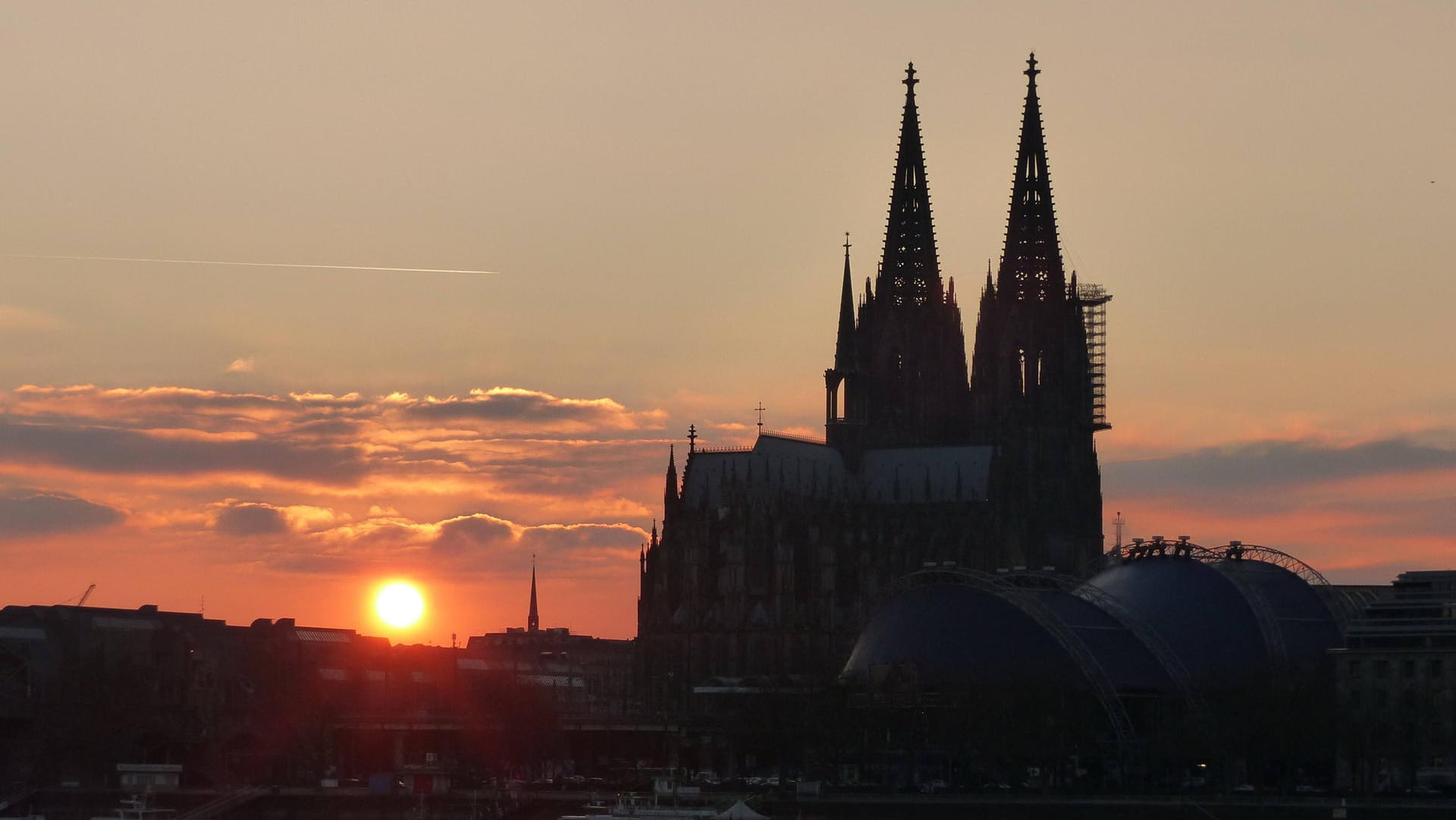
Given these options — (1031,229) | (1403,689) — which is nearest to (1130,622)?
(1403,689)

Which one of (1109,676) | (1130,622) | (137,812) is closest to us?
(137,812)

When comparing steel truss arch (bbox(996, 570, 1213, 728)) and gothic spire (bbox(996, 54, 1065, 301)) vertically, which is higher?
gothic spire (bbox(996, 54, 1065, 301))

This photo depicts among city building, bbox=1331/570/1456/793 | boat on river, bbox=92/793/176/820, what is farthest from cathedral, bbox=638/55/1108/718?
boat on river, bbox=92/793/176/820

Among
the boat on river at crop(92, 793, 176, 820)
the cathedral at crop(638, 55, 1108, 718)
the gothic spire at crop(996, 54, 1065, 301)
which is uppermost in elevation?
the gothic spire at crop(996, 54, 1065, 301)

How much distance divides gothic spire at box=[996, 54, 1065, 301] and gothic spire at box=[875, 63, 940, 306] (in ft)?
19.8

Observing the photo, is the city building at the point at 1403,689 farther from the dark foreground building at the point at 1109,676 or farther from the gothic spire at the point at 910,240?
the gothic spire at the point at 910,240

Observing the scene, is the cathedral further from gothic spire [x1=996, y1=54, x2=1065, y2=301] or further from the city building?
the city building

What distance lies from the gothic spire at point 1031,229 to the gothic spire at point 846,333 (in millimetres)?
11883

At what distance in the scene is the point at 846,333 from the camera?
616 ft

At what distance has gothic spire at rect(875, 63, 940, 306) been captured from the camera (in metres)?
185

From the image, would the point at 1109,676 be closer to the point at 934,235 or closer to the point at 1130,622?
the point at 1130,622

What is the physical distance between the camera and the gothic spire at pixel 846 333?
613 feet

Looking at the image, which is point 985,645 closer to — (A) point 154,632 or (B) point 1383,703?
(B) point 1383,703

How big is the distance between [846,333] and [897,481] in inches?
574
